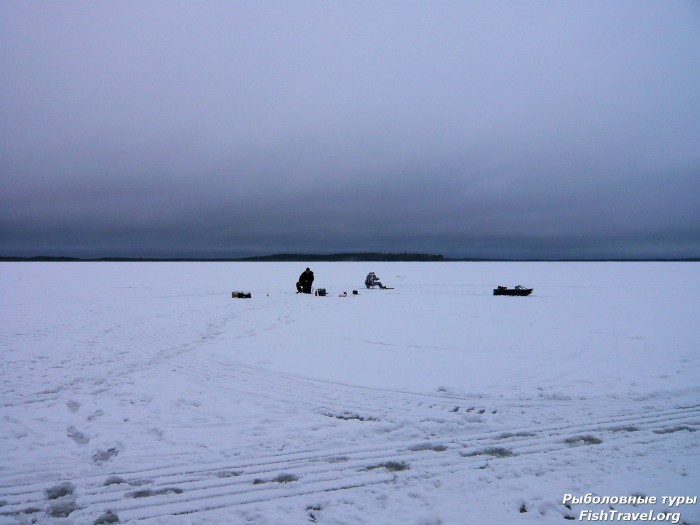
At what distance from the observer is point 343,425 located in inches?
226

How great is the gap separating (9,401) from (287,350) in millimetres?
5114

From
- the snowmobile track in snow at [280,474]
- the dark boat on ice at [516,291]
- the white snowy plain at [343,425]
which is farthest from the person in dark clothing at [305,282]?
the snowmobile track in snow at [280,474]

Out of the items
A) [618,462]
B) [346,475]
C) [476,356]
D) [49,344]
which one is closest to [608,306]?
[476,356]

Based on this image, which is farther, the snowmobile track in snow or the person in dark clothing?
the person in dark clothing

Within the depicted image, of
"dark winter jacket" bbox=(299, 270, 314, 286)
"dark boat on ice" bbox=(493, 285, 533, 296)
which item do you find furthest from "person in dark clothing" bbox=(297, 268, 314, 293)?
"dark boat on ice" bbox=(493, 285, 533, 296)

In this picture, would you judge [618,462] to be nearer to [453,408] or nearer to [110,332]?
[453,408]

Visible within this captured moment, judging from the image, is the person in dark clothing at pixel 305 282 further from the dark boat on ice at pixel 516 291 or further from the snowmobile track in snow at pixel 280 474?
the snowmobile track in snow at pixel 280 474

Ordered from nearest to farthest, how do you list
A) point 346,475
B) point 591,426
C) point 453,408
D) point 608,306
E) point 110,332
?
point 346,475 < point 591,426 < point 453,408 < point 110,332 < point 608,306

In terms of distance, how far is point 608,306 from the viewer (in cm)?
1873

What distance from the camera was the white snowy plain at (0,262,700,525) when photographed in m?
3.97

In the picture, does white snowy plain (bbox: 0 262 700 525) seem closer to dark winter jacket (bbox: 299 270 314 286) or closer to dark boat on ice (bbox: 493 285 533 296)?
dark boat on ice (bbox: 493 285 533 296)

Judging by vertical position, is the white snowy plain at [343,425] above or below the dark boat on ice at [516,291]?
below

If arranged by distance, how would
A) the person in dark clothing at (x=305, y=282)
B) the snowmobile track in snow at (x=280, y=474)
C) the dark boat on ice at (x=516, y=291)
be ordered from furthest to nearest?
the person in dark clothing at (x=305, y=282) → the dark boat on ice at (x=516, y=291) → the snowmobile track in snow at (x=280, y=474)

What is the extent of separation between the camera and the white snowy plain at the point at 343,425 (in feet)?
13.0
